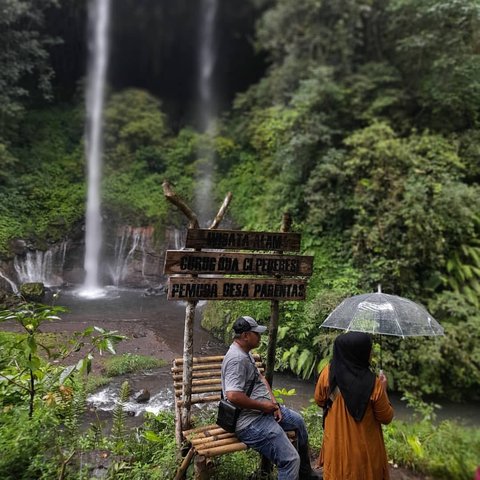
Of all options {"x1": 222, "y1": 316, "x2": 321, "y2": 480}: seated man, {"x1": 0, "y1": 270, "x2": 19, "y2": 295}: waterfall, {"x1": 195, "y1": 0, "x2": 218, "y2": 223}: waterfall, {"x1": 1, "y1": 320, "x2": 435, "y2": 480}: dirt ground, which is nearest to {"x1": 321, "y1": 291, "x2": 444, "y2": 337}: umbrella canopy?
{"x1": 222, "y1": 316, "x2": 321, "y2": 480}: seated man

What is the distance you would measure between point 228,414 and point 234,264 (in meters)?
1.31

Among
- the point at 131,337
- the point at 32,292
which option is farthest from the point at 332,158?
the point at 32,292

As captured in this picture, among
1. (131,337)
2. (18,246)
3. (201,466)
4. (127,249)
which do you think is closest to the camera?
(201,466)

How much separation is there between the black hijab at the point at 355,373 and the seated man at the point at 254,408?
0.77 meters

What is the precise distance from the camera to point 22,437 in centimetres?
314

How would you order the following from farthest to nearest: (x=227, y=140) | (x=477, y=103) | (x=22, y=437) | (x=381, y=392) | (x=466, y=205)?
(x=227, y=140)
(x=477, y=103)
(x=466, y=205)
(x=22, y=437)
(x=381, y=392)

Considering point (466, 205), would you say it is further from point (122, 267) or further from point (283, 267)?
point (122, 267)

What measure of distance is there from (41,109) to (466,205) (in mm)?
19913

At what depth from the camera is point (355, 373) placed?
282cm

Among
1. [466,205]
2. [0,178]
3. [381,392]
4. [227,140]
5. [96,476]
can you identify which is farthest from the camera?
[227,140]

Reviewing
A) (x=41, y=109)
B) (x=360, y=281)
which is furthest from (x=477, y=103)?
(x=41, y=109)

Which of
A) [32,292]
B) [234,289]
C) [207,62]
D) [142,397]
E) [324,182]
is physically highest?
[207,62]

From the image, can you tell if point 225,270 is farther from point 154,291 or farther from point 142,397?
point 154,291

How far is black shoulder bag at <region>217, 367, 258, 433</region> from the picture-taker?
11.0 ft
